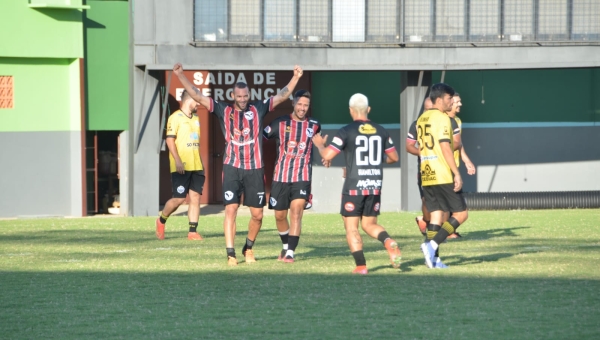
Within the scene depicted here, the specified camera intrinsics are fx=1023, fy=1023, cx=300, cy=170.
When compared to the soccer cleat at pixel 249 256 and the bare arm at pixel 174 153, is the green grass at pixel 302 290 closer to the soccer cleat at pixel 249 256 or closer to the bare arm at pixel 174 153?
the soccer cleat at pixel 249 256

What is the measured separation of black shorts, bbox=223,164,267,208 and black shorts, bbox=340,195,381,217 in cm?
137

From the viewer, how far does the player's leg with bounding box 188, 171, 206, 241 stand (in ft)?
48.3

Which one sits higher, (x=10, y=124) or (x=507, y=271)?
(x=10, y=124)

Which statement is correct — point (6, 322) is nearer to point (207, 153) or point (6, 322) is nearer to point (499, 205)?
point (499, 205)

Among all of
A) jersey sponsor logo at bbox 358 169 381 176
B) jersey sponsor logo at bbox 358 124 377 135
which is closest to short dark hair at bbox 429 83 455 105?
jersey sponsor logo at bbox 358 124 377 135

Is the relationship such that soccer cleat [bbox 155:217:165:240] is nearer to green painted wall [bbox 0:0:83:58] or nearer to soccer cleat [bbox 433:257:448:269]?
soccer cleat [bbox 433:257:448:269]

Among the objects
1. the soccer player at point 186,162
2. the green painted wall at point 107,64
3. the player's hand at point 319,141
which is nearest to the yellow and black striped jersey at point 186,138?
the soccer player at point 186,162

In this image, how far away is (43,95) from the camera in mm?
23500

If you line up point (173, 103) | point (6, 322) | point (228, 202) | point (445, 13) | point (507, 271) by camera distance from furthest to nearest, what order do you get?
point (173, 103) < point (445, 13) < point (228, 202) < point (507, 271) < point (6, 322)

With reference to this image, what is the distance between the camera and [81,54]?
23328 mm

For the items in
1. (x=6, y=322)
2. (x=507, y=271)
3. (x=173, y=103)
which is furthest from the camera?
(x=173, y=103)

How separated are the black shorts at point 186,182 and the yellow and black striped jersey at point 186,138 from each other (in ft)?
0.31

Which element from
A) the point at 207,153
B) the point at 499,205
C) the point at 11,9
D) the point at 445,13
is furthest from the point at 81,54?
the point at 499,205

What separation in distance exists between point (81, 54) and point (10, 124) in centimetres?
227
